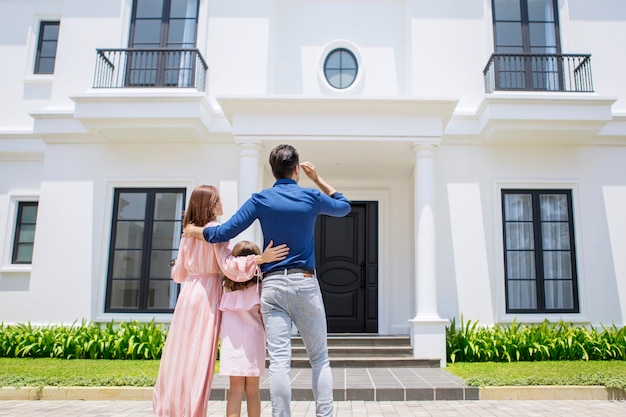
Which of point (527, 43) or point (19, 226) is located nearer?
point (527, 43)

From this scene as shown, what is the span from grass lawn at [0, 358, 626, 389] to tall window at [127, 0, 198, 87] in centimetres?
465

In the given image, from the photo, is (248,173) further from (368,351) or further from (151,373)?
(368,351)

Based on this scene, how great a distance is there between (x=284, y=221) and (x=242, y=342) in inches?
31.1

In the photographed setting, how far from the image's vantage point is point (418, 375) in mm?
6359

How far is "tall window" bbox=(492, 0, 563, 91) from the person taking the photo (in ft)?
28.4

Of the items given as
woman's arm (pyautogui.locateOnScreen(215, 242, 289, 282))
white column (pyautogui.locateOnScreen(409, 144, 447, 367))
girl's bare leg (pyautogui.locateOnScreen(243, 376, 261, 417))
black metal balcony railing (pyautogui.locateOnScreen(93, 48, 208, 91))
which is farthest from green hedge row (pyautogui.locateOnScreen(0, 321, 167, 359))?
woman's arm (pyautogui.locateOnScreen(215, 242, 289, 282))

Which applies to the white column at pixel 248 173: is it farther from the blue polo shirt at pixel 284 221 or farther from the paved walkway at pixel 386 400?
the blue polo shirt at pixel 284 221

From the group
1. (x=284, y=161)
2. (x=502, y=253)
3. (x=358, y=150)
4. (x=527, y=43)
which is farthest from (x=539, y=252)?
(x=284, y=161)

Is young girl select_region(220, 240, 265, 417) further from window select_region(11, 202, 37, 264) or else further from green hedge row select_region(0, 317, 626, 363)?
window select_region(11, 202, 37, 264)

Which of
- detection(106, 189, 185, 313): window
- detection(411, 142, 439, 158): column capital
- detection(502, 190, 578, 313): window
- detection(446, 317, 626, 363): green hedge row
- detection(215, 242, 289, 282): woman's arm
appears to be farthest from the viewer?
detection(106, 189, 185, 313): window

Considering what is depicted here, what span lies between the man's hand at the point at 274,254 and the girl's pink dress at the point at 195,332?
7 cm

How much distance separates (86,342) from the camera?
7.48m

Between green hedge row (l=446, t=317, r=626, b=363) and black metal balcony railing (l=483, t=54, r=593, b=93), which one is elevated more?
black metal balcony railing (l=483, t=54, r=593, b=93)

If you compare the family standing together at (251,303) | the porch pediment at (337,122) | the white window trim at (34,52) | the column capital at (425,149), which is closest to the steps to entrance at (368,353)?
the column capital at (425,149)
